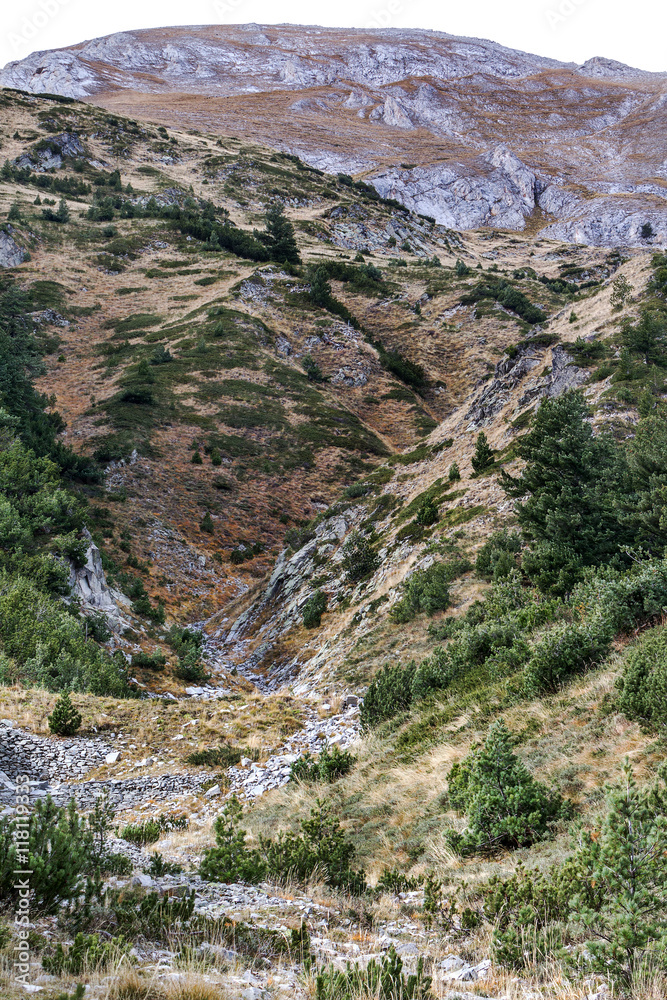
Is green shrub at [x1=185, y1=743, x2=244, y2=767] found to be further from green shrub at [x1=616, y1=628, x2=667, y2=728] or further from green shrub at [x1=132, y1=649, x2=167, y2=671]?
green shrub at [x1=616, y1=628, x2=667, y2=728]

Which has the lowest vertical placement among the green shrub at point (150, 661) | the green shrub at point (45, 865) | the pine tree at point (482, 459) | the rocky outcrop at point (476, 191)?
the green shrub at point (150, 661)

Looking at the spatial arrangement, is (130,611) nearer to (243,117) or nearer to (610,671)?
(610,671)

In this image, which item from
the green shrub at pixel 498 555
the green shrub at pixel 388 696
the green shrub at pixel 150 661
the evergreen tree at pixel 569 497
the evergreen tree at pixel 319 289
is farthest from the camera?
the evergreen tree at pixel 319 289

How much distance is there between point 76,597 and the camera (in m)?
17.9

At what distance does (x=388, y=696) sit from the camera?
10883 mm

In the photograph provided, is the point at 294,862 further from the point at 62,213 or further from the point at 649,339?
the point at 62,213

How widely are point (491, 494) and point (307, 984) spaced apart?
15.6 meters

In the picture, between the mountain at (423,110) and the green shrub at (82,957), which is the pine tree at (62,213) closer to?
the mountain at (423,110)

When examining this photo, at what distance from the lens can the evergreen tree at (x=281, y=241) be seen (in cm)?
6675

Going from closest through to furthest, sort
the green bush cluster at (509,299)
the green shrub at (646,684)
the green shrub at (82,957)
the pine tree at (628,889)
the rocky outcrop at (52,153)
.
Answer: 1. the pine tree at (628,889)
2. the green shrub at (82,957)
3. the green shrub at (646,684)
4. the green bush cluster at (509,299)
5. the rocky outcrop at (52,153)

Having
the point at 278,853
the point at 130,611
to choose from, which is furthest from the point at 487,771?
the point at 130,611

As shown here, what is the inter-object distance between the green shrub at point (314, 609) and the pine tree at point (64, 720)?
32.6ft

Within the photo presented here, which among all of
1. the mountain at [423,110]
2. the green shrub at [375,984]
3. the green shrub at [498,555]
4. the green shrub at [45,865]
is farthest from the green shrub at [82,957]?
the mountain at [423,110]

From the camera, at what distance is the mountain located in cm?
11694
